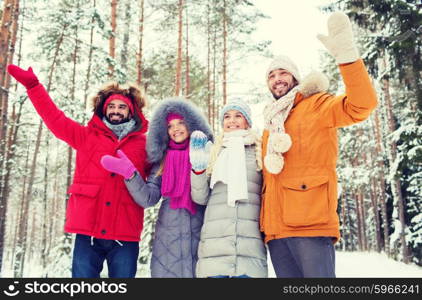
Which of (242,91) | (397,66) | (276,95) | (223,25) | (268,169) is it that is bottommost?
(268,169)

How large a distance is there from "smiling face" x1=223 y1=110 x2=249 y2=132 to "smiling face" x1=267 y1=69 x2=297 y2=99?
417mm

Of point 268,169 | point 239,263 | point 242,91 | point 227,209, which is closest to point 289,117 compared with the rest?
point 268,169

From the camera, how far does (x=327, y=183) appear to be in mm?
3002

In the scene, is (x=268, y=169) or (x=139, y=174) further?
(x=139, y=174)

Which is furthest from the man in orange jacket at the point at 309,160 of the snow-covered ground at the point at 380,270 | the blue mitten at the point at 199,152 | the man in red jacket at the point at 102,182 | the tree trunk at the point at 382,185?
the tree trunk at the point at 382,185

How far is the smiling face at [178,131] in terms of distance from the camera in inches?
159

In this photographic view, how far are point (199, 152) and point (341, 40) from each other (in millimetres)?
1547

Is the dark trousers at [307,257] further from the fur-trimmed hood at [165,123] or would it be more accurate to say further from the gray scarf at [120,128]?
the gray scarf at [120,128]

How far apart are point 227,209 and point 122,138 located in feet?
4.75

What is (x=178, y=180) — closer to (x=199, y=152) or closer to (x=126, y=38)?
(x=199, y=152)

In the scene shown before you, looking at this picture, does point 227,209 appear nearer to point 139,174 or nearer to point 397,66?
point 139,174

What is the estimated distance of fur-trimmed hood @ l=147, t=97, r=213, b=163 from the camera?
→ 4.00m

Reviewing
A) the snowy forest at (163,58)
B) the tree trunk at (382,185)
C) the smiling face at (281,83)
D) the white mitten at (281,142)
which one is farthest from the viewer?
the tree trunk at (382,185)

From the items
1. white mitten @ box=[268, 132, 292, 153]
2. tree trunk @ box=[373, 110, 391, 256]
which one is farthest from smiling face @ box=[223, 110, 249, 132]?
tree trunk @ box=[373, 110, 391, 256]
